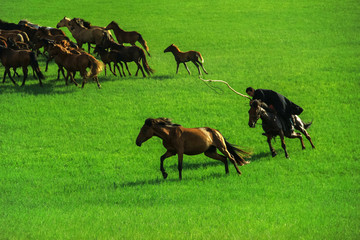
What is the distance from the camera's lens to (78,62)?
2333 cm

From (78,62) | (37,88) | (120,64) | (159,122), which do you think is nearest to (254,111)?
(159,122)

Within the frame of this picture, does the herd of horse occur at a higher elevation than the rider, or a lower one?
lower

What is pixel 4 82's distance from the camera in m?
25.7

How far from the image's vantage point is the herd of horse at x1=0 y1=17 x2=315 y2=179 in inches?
543

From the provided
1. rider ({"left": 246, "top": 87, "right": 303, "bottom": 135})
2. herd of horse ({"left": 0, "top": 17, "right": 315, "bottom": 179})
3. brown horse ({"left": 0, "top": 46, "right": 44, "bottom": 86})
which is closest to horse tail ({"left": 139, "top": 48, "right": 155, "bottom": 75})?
herd of horse ({"left": 0, "top": 17, "right": 315, "bottom": 179})

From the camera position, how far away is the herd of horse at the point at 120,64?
1380 centimetres

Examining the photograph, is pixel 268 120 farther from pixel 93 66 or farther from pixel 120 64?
pixel 120 64

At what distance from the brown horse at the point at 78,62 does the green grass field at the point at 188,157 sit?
3.22 ft

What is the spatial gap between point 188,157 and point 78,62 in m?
8.71

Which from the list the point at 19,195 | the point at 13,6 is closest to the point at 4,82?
the point at 19,195

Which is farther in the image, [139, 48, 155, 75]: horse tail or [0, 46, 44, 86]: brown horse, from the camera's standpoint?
[139, 48, 155, 75]: horse tail

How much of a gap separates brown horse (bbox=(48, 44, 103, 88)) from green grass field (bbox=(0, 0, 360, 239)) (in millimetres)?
982

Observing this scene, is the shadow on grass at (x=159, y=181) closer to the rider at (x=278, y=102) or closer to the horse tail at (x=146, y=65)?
the rider at (x=278, y=102)

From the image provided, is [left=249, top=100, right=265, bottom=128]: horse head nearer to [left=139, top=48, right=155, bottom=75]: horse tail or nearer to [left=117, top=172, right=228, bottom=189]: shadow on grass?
[left=117, top=172, right=228, bottom=189]: shadow on grass
